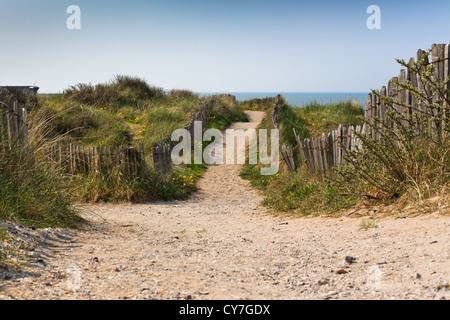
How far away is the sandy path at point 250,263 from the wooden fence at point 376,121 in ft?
5.38

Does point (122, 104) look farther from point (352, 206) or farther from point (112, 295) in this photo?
point (112, 295)

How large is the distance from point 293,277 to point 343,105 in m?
17.5

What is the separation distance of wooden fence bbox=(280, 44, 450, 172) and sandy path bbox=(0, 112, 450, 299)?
1640mm

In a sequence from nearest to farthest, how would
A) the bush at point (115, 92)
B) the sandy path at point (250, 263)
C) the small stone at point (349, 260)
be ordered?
the sandy path at point (250, 263) → the small stone at point (349, 260) → the bush at point (115, 92)

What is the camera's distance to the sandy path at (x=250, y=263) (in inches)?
114

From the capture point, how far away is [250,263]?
382 cm

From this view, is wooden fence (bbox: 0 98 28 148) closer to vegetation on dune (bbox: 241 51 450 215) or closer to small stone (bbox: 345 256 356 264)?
vegetation on dune (bbox: 241 51 450 215)

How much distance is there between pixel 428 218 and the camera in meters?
4.33

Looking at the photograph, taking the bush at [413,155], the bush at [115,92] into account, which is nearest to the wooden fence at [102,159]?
the bush at [413,155]

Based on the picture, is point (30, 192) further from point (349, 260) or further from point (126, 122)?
point (126, 122)

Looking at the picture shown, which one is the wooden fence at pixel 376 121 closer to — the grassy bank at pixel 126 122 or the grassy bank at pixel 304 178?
the grassy bank at pixel 304 178

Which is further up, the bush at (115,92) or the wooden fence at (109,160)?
the bush at (115,92)

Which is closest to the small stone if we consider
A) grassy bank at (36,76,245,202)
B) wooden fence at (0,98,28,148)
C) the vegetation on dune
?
the vegetation on dune
